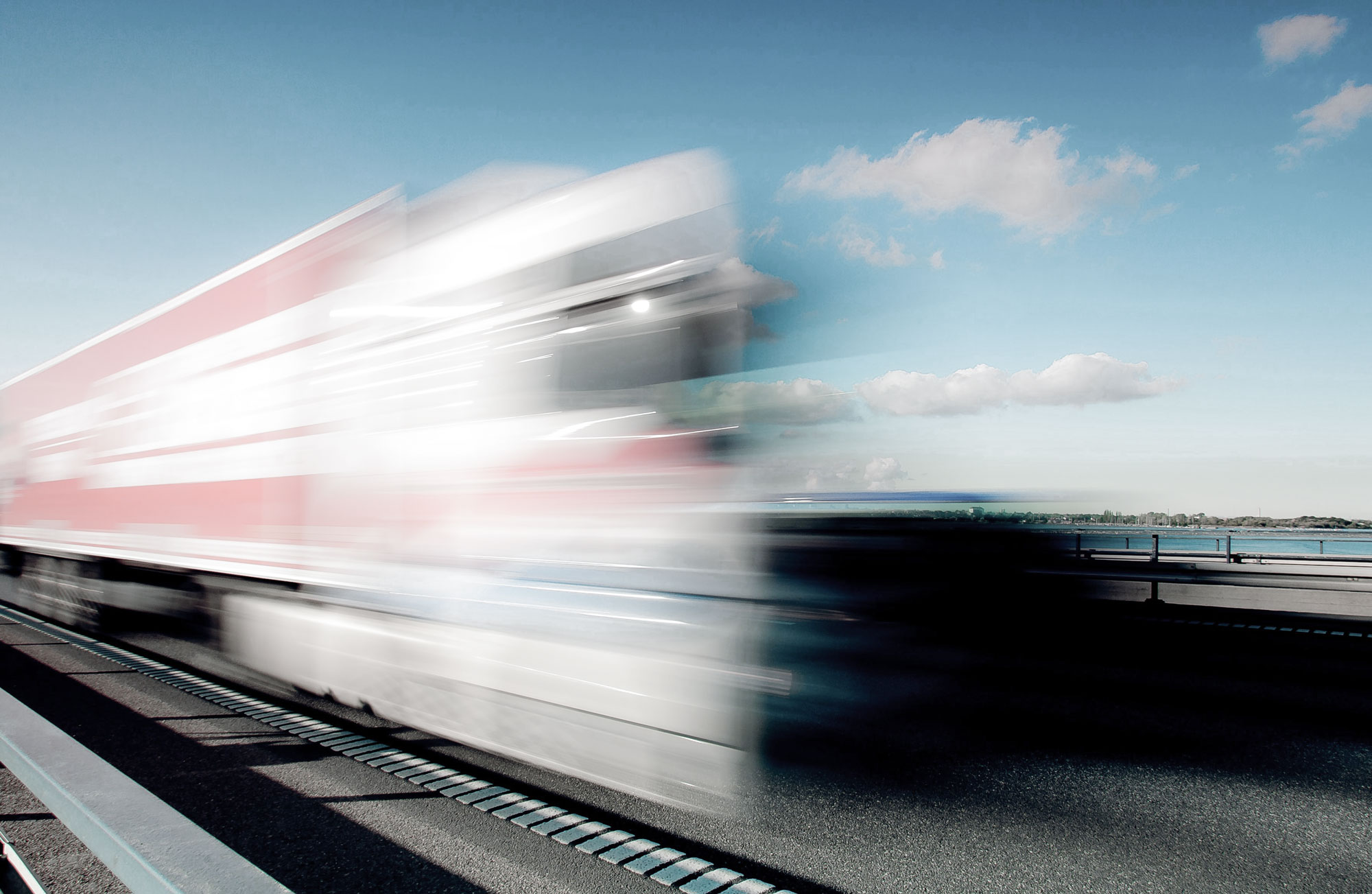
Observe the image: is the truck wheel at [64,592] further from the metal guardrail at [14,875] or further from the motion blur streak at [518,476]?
the metal guardrail at [14,875]

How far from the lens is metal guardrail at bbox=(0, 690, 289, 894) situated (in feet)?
5.89

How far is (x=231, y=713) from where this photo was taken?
5.77 metres

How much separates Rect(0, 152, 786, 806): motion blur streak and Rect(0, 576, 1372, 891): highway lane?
505 millimetres

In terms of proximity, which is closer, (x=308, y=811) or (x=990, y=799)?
(x=308, y=811)

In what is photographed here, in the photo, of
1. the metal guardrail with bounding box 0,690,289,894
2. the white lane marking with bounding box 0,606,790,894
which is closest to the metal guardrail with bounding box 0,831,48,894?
the metal guardrail with bounding box 0,690,289,894

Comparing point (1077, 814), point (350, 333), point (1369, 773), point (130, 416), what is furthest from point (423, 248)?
point (1369, 773)

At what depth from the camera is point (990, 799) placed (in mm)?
4250

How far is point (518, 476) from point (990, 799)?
2.97 meters

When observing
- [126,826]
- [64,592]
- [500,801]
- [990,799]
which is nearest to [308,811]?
[500,801]

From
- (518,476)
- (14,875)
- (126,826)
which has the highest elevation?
(518,476)

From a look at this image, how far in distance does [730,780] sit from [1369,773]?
4212 millimetres

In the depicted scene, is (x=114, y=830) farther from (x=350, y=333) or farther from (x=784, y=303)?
(x=350, y=333)

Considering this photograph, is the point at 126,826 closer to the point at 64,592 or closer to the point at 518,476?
the point at 518,476

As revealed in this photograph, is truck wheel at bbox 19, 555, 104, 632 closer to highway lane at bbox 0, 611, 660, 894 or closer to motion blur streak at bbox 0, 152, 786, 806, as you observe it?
highway lane at bbox 0, 611, 660, 894
